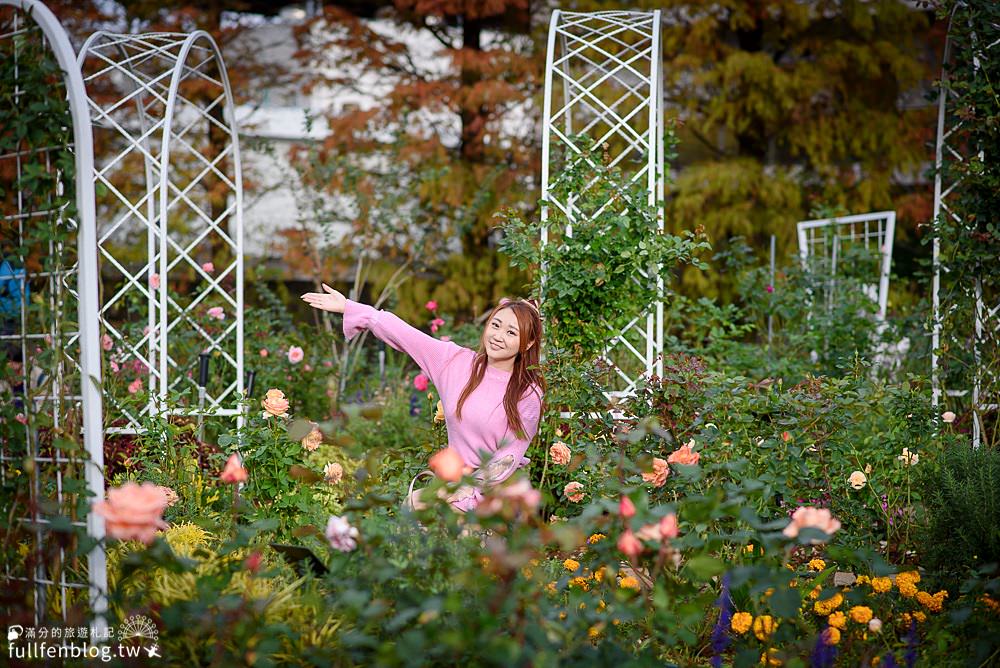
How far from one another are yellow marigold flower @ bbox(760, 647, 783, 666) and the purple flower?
10 cm

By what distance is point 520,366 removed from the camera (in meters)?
3.14

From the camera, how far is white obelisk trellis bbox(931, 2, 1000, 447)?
3.61m

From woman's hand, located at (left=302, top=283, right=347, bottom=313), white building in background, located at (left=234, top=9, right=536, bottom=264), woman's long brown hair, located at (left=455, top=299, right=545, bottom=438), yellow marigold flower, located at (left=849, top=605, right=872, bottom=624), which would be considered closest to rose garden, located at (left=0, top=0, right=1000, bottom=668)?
Answer: yellow marigold flower, located at (left=849, top=605, right=872, bottom=624)

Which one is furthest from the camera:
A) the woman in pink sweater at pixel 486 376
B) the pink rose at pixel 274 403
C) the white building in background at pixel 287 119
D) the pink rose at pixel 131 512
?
the white building in background at pixel 287 119

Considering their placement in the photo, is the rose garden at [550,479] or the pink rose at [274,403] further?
the pink rose at [274,403]

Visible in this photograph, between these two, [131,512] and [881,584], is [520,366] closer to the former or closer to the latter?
[881,584]

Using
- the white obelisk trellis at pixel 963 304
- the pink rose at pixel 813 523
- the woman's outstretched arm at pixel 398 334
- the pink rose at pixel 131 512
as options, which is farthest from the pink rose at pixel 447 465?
the white obelisk trellis at pixel 963 304

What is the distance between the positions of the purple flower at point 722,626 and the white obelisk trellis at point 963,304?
175cm

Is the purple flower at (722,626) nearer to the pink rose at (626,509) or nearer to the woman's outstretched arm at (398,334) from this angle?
the pink rose at (626,509)

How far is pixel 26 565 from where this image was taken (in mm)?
1913

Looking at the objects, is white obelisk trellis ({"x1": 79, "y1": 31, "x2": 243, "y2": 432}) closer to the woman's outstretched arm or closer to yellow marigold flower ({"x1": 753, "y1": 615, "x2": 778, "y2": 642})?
the woman's outstretched arm

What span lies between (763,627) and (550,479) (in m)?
1.72

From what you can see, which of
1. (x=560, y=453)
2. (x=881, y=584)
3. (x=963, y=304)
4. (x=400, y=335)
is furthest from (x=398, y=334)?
(x=963, y=304)

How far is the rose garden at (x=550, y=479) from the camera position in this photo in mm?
1776
